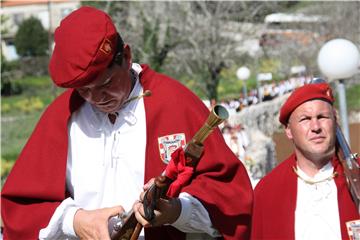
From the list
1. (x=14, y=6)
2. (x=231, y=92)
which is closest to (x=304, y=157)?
(x=231, y=92)

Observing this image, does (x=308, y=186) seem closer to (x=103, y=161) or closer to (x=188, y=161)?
(x=103, y=161)

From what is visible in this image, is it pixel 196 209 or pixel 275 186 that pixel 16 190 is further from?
pixel 275 186

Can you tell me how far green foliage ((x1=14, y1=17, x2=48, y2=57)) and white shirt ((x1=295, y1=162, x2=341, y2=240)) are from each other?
3819cm

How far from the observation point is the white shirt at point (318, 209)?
11.7 feet

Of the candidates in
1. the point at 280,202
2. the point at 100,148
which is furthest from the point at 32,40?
the point at 100,148

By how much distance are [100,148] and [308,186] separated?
4.17 ft

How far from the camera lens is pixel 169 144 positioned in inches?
107

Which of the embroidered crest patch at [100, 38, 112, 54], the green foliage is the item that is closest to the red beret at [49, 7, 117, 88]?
the embroidered crest patch at [100, 38, 112, 54]

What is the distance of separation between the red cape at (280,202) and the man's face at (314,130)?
0.31 feet

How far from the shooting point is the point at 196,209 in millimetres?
2602

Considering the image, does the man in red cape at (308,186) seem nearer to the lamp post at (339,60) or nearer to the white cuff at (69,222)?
the white cuff at (69,222)

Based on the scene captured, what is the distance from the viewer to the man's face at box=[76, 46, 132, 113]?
260cm

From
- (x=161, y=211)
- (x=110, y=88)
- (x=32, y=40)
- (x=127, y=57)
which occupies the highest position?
(x=32, y=40)

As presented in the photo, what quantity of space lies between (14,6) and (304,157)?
2027 inches
